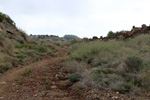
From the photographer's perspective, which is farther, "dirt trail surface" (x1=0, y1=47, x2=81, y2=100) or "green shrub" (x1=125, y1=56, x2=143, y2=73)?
"green shrub" (x1=125, y1=56, x2=143, y2=73)

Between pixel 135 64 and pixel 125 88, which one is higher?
pixel 135 64

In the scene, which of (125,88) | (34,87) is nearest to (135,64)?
(125,88)

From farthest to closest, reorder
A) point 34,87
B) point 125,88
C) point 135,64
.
→ point 135,64
point 34,87
point 125,88

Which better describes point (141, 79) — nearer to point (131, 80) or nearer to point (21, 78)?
point (131, 80)

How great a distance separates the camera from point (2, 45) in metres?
11.2

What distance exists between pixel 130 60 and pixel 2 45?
8.68 meters

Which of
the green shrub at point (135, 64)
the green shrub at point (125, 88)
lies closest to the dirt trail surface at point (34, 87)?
the green shrub at point (125, 88)

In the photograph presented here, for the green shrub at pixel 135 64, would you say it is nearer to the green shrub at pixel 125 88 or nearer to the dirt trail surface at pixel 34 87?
the green shrub at pixel 125 88

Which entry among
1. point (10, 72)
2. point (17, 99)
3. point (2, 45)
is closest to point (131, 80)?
point (17, 99)

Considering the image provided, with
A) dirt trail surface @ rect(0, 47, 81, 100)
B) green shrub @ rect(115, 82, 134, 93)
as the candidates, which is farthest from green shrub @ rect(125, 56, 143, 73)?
dirt trail surface @ rect(0, 47, 81, 100)

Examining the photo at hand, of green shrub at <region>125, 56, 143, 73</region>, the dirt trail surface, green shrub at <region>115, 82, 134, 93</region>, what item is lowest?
the dirt trail surface

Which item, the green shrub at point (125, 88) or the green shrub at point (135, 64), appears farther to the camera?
the green shrub at point (135, 64)

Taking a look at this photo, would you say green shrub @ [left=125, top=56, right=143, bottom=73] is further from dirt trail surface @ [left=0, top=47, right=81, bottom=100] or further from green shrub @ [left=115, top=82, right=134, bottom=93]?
dirt trail surface @ [left=0, top=47, right=81, bottom=100]

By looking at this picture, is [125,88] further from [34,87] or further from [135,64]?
[34,87]
